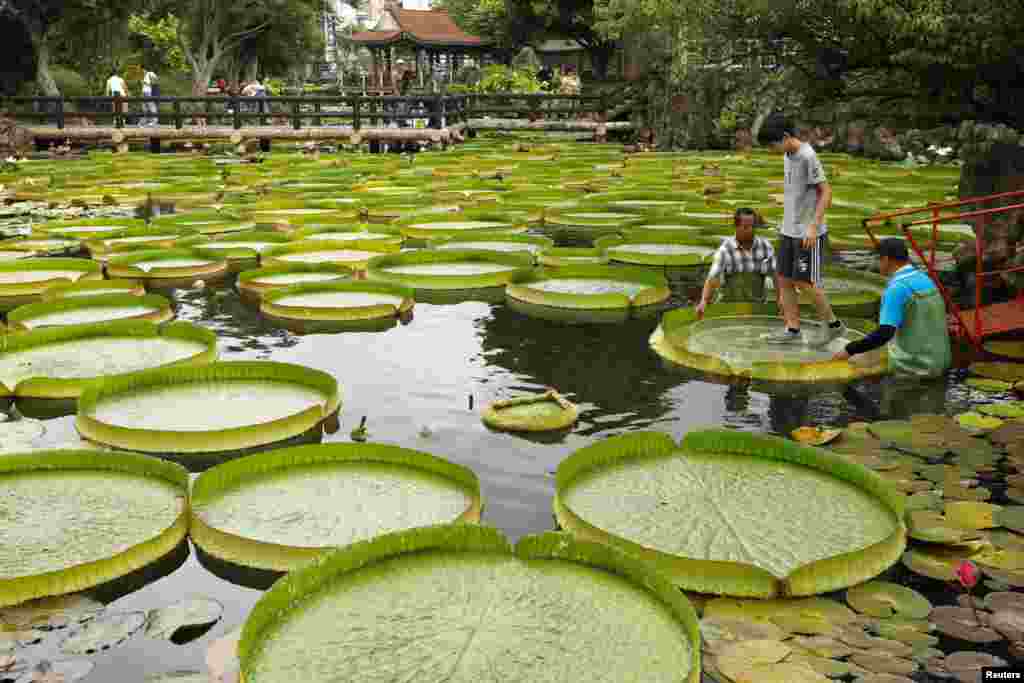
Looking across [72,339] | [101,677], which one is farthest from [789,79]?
[101,677]

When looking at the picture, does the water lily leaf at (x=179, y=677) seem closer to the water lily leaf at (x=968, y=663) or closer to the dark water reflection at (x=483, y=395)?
the dark water reflection at (x=483, y=395)

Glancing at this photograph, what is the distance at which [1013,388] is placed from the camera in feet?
18.3

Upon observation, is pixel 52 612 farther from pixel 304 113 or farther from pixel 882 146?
pixel 304 113

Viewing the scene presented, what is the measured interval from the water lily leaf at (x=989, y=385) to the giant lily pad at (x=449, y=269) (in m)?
4.14

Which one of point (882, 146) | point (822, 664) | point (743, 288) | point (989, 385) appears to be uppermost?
point (882, 146)

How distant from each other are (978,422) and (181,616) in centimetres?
417

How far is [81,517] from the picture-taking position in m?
3.79

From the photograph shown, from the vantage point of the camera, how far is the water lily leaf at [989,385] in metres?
5.58

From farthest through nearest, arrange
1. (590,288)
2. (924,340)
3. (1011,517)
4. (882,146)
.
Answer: (882,146), (590,288), (924,340), (1011,517)

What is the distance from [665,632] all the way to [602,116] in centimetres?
2882

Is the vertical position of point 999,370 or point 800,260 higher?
point 800,260

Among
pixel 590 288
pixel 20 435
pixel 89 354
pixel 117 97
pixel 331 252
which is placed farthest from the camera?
pixel 117 97

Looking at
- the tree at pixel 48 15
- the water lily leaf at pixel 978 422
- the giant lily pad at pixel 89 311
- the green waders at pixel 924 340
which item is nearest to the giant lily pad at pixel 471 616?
the water lily leaf at pixel 978 422

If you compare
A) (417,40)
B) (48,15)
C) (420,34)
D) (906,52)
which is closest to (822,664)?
(906,52)
